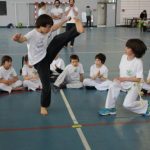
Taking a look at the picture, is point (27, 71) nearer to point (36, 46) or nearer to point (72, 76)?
point (72, 76)

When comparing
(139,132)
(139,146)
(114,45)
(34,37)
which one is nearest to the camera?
(139,146)

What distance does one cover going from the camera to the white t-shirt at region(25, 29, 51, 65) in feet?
13.4

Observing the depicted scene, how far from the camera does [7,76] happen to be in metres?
5.38

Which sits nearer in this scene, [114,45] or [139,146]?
[139,146]

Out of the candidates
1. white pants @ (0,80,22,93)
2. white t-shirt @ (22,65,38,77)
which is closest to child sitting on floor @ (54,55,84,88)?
white t-shirt @ (22,65,38,77)

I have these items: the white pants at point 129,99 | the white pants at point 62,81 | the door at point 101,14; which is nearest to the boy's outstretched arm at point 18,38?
the white pants at point 129,99

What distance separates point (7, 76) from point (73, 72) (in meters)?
1.25

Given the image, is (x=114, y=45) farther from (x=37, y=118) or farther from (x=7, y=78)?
(x=37, y=118)

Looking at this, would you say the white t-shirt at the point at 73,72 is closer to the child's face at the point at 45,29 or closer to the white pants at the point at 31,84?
the white pants at the point at 31,84

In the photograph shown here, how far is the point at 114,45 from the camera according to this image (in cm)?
1148

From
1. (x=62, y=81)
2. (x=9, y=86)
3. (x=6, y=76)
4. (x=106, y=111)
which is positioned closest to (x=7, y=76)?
(x=6, y=76)

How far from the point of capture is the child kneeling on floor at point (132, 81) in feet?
13.4

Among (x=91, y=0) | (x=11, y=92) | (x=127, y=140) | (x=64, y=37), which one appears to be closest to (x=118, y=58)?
(x=11, y=92)

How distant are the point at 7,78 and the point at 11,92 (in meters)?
0.26
